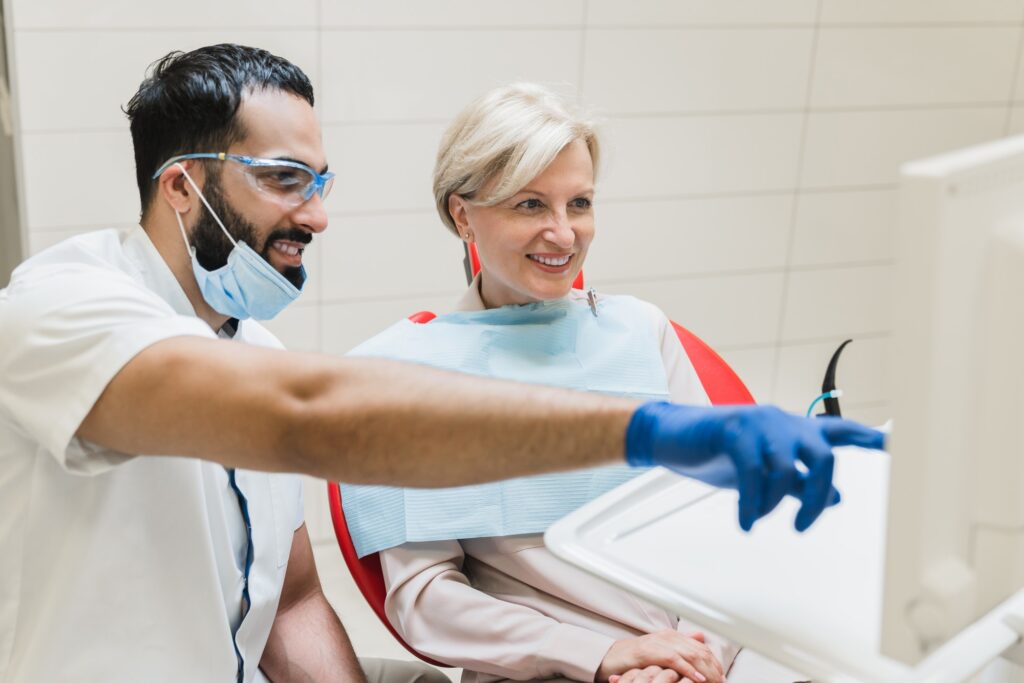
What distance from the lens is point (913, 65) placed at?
12.3ft

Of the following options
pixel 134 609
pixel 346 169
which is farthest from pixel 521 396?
pixel 346 169

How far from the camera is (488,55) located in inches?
126

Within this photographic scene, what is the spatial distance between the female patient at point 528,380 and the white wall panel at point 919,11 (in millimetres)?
1816

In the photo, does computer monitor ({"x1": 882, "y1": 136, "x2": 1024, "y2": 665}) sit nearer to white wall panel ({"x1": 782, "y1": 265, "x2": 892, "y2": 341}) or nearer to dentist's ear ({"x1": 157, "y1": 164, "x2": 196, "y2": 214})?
dentist's ear ({"x1": 157, "y1": 164, "x2": 196, "y2": 214})

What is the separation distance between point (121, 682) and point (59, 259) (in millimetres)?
552

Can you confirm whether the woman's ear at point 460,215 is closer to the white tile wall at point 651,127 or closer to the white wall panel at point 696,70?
the white tile wall at point 651,127

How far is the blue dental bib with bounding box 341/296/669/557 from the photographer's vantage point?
72.4 inches

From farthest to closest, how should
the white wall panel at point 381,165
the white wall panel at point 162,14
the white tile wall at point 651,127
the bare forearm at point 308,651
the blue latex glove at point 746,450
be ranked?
the white wall panel at point 381,165, the white tile wall at point 651,127, the white wall panel at point 162,14, the bare forearm at point 308,651, the blue latex glove at point 746,450

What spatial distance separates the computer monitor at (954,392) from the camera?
84cm

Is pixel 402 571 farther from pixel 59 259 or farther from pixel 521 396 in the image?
pixel 521 396

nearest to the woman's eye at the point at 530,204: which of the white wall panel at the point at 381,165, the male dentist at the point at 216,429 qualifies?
the male dentist at the point at 216,429

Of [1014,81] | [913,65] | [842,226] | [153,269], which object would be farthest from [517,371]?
[1014,81]

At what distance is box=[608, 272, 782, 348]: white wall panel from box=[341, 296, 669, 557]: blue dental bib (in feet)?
→ 4.98

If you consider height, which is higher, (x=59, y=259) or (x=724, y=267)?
(x=59, y=259)
